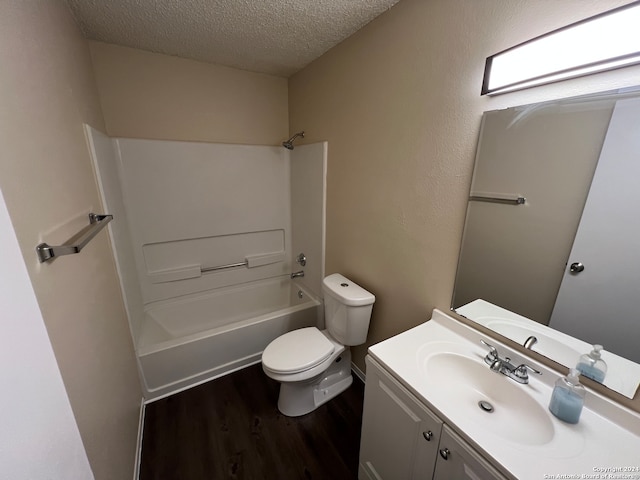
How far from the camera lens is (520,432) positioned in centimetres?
86

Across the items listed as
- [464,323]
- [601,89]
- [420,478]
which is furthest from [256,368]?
[601,89]

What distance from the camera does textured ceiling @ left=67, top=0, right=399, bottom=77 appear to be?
1.28 metres

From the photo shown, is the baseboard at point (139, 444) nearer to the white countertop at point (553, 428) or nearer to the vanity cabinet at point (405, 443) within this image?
the vanity cabinet at point (405, 443)

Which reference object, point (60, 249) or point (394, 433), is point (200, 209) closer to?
point (60, 249)

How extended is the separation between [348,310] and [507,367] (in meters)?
0.83

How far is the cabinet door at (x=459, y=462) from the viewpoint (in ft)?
2.35

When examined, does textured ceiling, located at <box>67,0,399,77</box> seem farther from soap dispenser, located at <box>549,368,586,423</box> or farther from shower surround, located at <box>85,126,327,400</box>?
soap dispenser, located at <box>549,368,586,423</box>

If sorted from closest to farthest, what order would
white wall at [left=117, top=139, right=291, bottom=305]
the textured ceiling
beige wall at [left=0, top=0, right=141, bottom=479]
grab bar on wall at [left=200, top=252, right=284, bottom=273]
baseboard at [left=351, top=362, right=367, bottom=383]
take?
1. beige wall at [left=0, top=0, right=141, bottom=479]
2. the textured ceiling
3. baseboard at [left=351, top=362, right=367, bottom=383]
4. white wall at [left=117, top=139, right=291, bottom=305]
5. grab bar on wall at [left=200, top=252, right=284, bottom=273]

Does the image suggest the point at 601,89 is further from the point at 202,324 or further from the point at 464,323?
the point at 202,324

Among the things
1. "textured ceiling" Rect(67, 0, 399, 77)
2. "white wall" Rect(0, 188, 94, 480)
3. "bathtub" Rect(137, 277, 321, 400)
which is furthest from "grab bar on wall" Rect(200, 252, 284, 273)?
"white wall" Rect(0, 188, 94, 480)

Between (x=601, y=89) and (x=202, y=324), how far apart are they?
2.82 metres

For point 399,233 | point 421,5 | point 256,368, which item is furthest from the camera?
point 256,368

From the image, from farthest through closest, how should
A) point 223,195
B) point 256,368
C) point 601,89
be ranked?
point 223,195, point 256,368, point 601,89

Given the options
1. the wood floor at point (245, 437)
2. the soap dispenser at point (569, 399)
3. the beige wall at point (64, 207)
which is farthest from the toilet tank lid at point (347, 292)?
the beige wall at point (64, 207)
